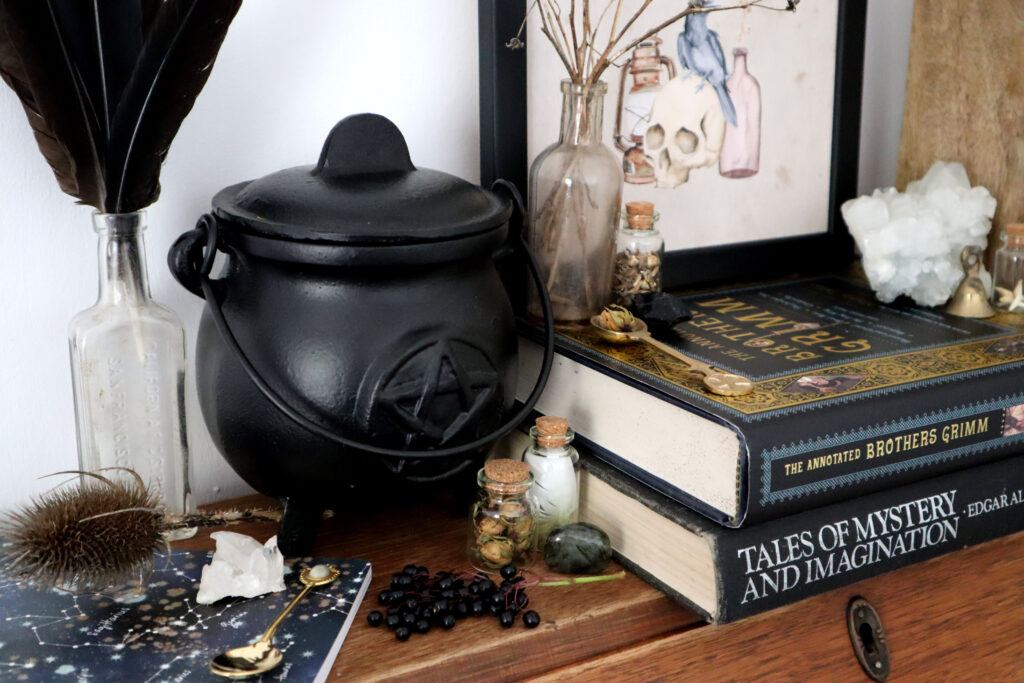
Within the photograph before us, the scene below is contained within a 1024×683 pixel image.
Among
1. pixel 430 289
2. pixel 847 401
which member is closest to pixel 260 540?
pixel 430 289

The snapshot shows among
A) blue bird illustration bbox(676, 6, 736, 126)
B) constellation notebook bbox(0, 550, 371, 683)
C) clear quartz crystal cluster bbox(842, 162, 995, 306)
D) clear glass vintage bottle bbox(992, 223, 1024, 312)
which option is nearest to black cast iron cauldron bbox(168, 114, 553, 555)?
constellation notebook bbox(0, 550, 371, 683)

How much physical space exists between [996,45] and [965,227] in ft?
0.74

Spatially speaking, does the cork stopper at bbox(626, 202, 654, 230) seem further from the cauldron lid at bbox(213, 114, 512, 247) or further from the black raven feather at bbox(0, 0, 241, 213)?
the black raven feather at bbox(0, 0, 241, 213)

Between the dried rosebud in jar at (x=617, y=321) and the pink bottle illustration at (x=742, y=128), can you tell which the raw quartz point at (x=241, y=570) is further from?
the pink bottle illustration at (x=742, y=128)

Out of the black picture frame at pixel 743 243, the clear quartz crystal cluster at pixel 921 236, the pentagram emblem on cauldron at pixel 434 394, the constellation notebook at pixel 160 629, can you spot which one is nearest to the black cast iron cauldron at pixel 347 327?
the pentagram emblem on cauldron at pixel 434 394

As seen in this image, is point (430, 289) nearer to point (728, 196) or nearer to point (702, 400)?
point (702, 400)

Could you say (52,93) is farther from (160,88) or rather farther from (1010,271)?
(1010,271)

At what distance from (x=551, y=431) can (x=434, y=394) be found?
0.15 m

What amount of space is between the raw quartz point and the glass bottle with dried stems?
42 centimetres

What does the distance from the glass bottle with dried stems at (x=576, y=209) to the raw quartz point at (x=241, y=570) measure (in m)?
0.42

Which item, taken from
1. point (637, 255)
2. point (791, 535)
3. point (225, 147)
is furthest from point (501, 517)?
point (225, 147)

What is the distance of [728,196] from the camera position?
1283mm

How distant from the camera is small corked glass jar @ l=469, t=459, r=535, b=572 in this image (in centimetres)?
92

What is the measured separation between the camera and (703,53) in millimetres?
1218
